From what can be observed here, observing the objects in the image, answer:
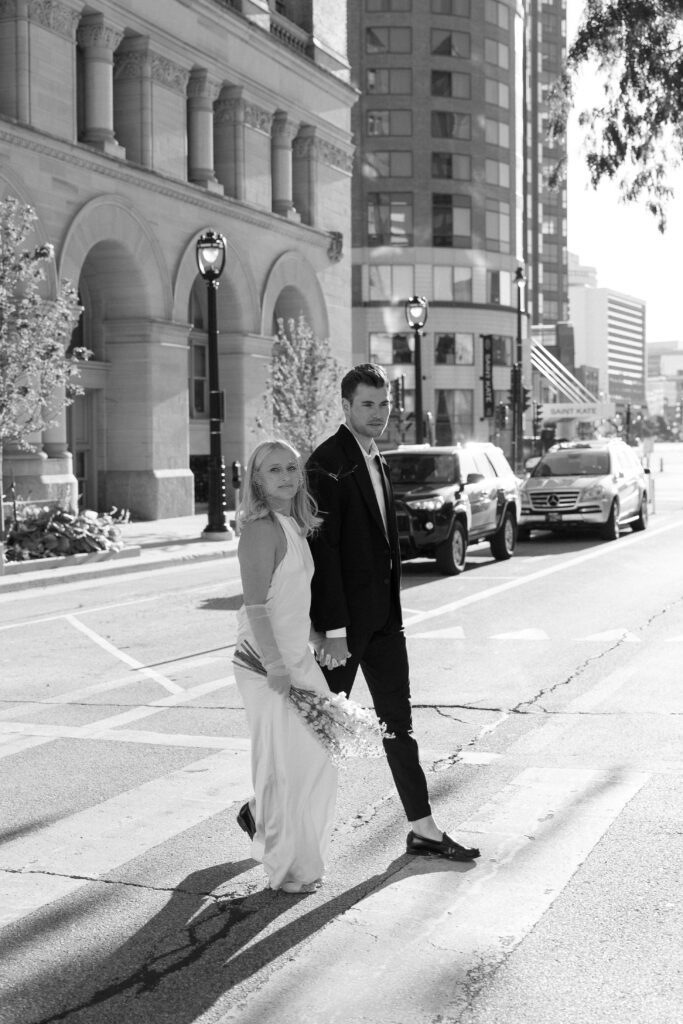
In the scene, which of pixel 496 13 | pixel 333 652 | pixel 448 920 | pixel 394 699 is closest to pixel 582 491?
pixel 394 699

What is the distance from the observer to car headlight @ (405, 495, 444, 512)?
1750 centimetres

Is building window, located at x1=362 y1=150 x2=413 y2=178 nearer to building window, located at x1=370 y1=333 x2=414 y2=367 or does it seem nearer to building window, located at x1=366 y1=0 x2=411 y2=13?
building window, located at x1=366 y1=0 x2=411 y2=13

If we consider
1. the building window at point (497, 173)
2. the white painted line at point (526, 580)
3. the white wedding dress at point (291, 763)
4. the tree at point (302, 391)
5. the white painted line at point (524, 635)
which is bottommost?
the white painted line at point (526, 580)

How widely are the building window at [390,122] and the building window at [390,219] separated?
360 cm

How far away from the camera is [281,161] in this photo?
3806 cm

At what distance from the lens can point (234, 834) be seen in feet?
19.1

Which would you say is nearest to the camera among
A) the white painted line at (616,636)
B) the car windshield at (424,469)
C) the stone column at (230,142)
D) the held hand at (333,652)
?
the held hand at (333,652)

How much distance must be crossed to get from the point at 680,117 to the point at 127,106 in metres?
16.3

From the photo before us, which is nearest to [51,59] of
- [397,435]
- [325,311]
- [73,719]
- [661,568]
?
[325,311]

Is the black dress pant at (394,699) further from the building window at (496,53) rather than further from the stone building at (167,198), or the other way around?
the building window at (496,53)

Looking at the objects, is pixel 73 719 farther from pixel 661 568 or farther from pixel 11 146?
pixel 11 146

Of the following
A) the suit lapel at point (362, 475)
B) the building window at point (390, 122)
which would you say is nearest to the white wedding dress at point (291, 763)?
the suit lapel at point (362, 475)

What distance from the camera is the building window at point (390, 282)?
77.4m

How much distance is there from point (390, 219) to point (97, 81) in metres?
49.1
